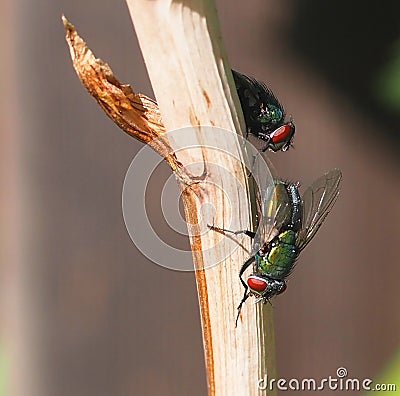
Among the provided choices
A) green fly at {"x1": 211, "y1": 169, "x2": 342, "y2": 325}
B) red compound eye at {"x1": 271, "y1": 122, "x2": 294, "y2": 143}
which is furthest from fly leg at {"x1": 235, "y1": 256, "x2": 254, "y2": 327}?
red compound eye at {"x1": 271, "y1": 122, "x2": 294, "y2": 143}

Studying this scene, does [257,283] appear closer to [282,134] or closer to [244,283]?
[244,283]

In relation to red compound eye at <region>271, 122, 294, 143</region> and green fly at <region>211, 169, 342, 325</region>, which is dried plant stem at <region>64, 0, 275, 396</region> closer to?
green fly at <region>211, 169, 342, 325</region>

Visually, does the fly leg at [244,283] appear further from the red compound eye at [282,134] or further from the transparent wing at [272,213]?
the red compound eye at [282,134]

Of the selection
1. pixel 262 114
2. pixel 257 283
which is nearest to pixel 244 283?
pixel 257 283

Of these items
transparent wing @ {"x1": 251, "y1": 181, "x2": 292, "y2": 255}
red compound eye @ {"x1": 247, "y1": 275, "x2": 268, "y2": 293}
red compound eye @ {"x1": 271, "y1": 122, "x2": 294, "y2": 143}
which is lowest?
red compound eye @ {"x1": 247, "y1": 275, "x2": 268, "y2": 293}

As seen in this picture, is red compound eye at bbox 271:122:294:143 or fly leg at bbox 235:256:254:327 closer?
fly leg at bbox 235:256:254:327

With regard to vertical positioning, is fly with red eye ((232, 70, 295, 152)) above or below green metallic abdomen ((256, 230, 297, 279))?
above
